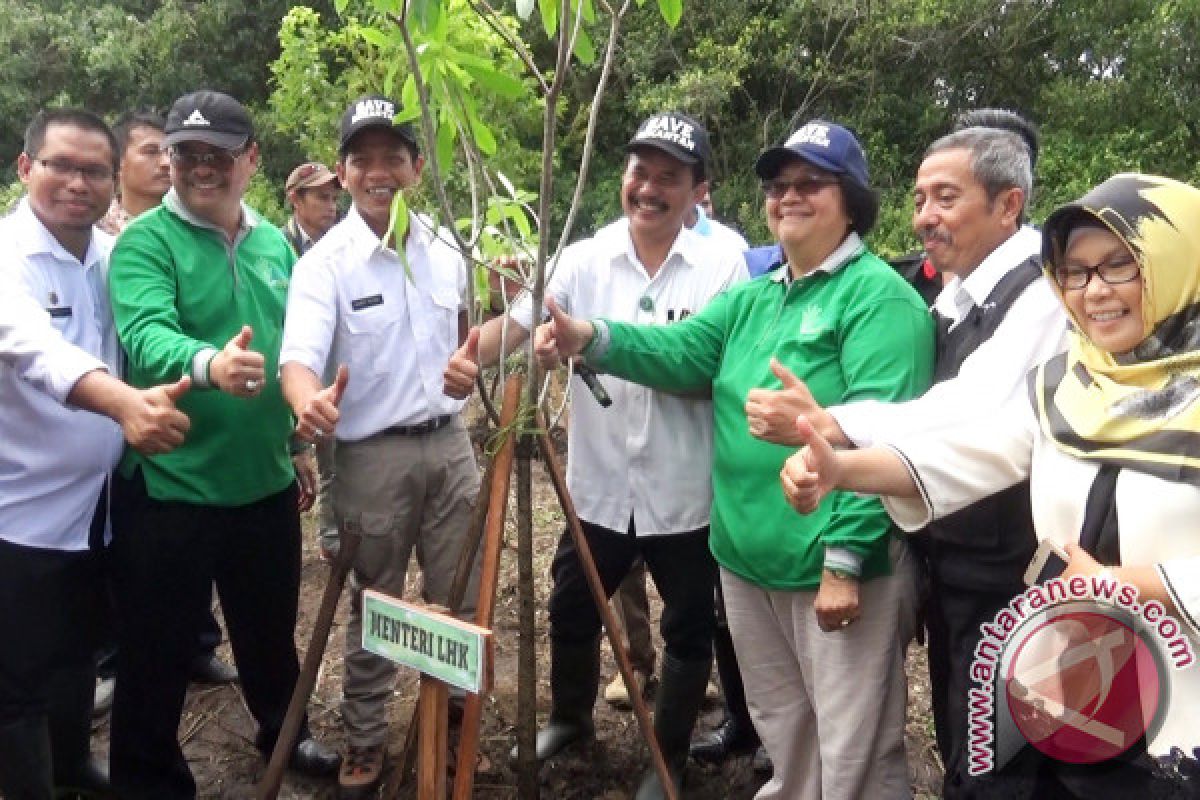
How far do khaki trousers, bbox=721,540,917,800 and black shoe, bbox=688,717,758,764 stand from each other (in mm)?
823

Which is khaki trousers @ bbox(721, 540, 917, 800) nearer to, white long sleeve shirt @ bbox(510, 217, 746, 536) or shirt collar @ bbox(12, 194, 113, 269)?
white long sleeve shirt @ bbox(510, 217, 746, 536)

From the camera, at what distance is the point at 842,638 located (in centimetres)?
254

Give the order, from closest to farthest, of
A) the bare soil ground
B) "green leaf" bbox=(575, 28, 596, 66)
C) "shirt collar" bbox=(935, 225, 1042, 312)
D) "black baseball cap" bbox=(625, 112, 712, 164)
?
"green leaf" bbox=(575, 28, 596, 66) → "shirt collar" bbox=(935, 225, 1042, 312) → "black baseball cap" bbox=(625, 112, 712, 164) → the bare soil ground

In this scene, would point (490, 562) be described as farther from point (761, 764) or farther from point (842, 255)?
point (761, 764)

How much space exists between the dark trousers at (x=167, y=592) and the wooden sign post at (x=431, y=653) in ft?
2.70

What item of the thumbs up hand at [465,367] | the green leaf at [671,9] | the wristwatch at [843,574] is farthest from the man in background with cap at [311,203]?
the green leaf at [671,9]

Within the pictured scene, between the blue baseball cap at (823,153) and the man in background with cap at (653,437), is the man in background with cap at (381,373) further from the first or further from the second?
the blue baseball cap at (823,153)

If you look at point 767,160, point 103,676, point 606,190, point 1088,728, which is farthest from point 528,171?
point 1088,728

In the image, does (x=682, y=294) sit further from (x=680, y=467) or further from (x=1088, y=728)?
(x=1088, y=728)

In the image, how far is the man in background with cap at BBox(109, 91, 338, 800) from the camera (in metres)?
2.90

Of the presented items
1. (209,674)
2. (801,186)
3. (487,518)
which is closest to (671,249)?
(801,186)

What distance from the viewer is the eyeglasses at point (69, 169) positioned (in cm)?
286

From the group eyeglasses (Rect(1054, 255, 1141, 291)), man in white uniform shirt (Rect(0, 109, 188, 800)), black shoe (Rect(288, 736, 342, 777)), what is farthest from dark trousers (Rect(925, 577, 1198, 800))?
man in white uniform shirt (Rect(0, 109, 188, 800))

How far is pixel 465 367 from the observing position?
8.32ft
